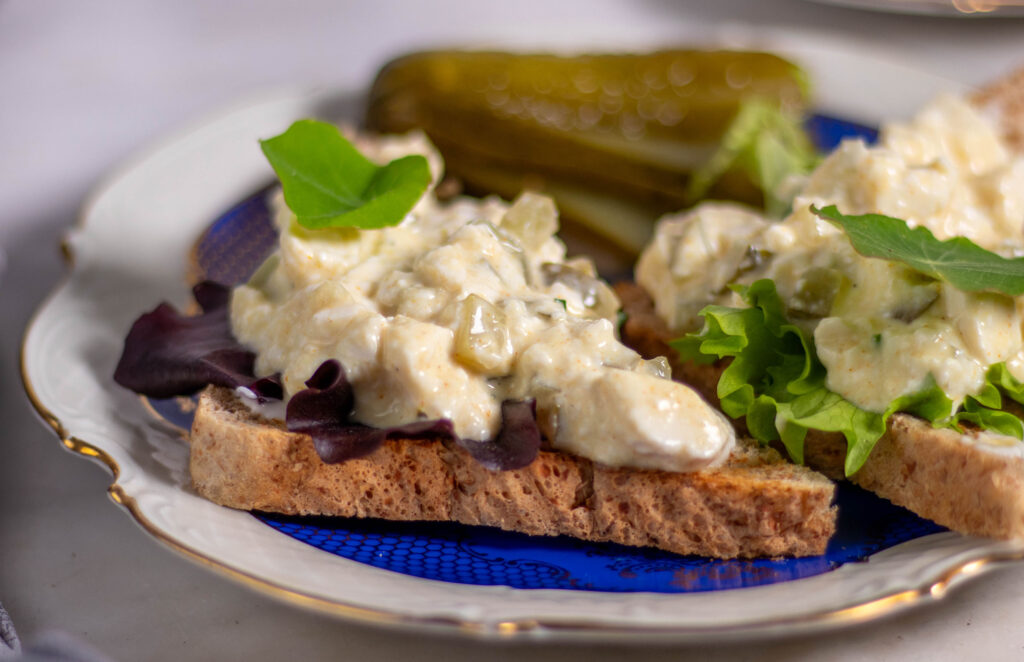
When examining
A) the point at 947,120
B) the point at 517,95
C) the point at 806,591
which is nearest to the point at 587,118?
the point at 517,95

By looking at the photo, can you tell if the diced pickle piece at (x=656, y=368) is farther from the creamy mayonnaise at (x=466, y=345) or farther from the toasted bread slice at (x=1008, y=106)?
the toasted bread slice at (x=1008, y=106)

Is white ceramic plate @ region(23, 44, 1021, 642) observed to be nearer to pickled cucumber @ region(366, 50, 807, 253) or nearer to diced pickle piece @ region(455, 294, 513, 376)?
diced pickle piece @ region(455, 294, 513, 376)

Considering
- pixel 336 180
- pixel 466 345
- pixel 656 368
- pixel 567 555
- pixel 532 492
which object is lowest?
pixel 567 555

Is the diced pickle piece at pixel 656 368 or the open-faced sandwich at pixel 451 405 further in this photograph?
the diced pickle piece at pixel 656 368

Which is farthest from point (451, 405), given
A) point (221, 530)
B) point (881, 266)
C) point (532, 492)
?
point (881, 266)

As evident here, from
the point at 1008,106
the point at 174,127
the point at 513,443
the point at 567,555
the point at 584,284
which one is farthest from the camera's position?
the point at 174,127

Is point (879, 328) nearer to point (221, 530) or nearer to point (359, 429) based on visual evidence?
point (359, 429)

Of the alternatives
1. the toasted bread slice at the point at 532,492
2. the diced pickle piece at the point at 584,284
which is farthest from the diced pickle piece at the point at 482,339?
the diced pickle piece at the point at 584,284
